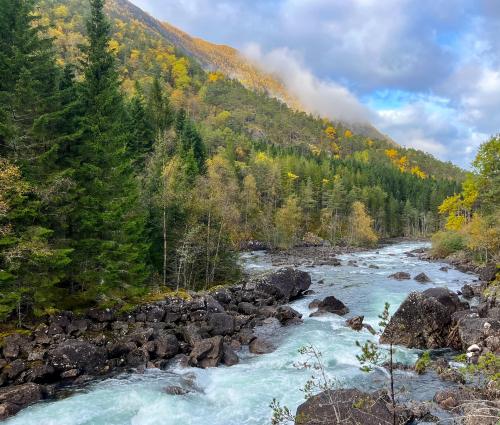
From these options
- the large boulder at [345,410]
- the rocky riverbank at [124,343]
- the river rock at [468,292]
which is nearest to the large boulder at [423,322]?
the rocky riverbank at [124,343]

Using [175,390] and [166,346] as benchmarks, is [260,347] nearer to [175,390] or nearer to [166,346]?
[166,346]

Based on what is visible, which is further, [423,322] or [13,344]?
[423,322]

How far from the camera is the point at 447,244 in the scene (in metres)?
75.9

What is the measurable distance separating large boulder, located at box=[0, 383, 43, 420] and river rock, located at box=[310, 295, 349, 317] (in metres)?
22.6

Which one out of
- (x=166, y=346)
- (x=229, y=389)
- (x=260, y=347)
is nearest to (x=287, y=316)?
(x=260, y=347)

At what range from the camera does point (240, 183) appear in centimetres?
9750

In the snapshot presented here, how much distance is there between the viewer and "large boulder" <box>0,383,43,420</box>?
57.2ft

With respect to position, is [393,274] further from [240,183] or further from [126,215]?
A: [240,183]

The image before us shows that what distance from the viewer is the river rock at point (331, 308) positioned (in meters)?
35.6

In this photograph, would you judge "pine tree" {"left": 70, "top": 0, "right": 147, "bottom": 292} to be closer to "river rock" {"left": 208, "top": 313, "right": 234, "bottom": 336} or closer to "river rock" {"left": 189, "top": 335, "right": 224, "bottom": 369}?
"river rock" {"left": 208, "top": 313, "right": 234, "bottom": 336}

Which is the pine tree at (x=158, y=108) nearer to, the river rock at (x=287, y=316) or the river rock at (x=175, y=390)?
the river rock at (x=287, y=316)

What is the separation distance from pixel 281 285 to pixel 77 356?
25032 millimetres

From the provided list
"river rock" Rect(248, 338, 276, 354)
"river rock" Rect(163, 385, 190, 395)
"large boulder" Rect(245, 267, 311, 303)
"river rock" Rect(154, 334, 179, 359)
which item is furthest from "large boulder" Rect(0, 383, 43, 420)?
"large boulder" Rect(245, 267, 311, 303)

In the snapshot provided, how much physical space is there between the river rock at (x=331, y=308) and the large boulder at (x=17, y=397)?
22607 millimetres
